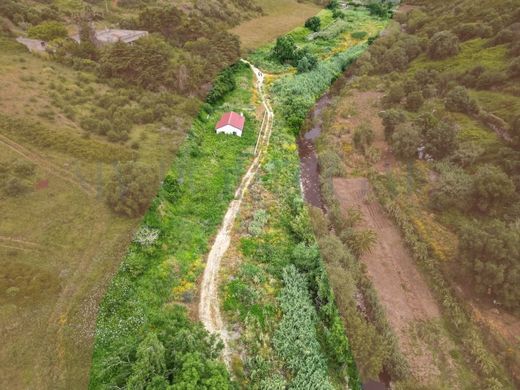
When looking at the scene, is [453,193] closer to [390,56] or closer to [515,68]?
[515,68]

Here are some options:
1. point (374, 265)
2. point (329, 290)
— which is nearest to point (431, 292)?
point (374, 265)

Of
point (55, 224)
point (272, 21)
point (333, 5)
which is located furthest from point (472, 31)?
point (55, 224)

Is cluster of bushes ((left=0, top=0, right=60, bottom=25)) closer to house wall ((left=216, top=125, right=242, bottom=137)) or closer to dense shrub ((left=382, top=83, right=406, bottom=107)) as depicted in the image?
house wall ((left=216, top=125, right=242, bottom=137))

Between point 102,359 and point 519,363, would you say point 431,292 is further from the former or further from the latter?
point 102,359

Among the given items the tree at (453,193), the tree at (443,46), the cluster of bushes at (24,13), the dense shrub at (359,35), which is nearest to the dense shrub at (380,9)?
the dense shrub at (359,35)

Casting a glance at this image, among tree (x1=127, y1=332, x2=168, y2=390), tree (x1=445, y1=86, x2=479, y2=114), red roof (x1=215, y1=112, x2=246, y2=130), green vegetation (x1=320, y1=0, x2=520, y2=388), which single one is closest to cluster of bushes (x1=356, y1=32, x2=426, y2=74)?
green vegetation (x1=320, y1=0, x2=520, y2=388)

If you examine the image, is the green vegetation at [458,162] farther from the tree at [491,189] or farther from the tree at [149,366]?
the tree at [149,366]

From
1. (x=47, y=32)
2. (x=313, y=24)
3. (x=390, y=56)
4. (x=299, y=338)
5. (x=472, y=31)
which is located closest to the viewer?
(x=299, y=338)
